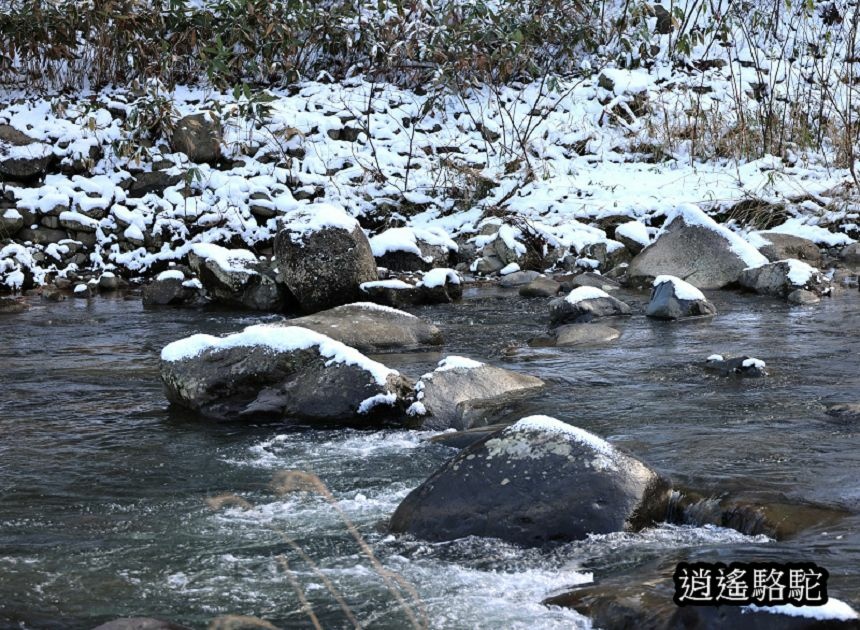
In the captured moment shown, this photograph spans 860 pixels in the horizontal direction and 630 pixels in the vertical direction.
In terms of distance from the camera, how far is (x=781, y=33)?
15992mm

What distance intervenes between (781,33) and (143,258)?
10.3 m

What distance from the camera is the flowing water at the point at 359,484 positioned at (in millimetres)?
3254

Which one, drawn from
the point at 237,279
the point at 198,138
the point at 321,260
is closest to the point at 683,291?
the point at 321,260

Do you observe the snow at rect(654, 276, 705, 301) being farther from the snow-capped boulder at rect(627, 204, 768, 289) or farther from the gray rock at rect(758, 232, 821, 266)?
the gray rock at rect(758, 232, 821, 266)

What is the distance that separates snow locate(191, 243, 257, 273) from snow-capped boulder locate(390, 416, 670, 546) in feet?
20.6

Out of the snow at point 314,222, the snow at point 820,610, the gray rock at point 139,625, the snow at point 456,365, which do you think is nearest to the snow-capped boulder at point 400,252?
the snow at point 314,222

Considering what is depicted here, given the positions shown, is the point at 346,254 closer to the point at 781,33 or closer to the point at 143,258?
the point at 143,258

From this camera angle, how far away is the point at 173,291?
399 inches

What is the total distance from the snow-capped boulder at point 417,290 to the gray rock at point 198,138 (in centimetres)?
416

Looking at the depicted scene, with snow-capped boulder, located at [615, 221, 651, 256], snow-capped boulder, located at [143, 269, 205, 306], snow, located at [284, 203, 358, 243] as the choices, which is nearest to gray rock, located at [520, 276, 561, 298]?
snow-capped boulder, located at [615, 221, 651, 256]

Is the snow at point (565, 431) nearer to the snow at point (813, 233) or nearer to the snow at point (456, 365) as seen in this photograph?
the snow at point (456, 365)

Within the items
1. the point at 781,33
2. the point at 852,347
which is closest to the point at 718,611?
the point at 852,347

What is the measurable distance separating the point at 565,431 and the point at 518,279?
22.1 ft

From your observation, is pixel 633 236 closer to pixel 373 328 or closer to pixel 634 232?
pixel 634 232
